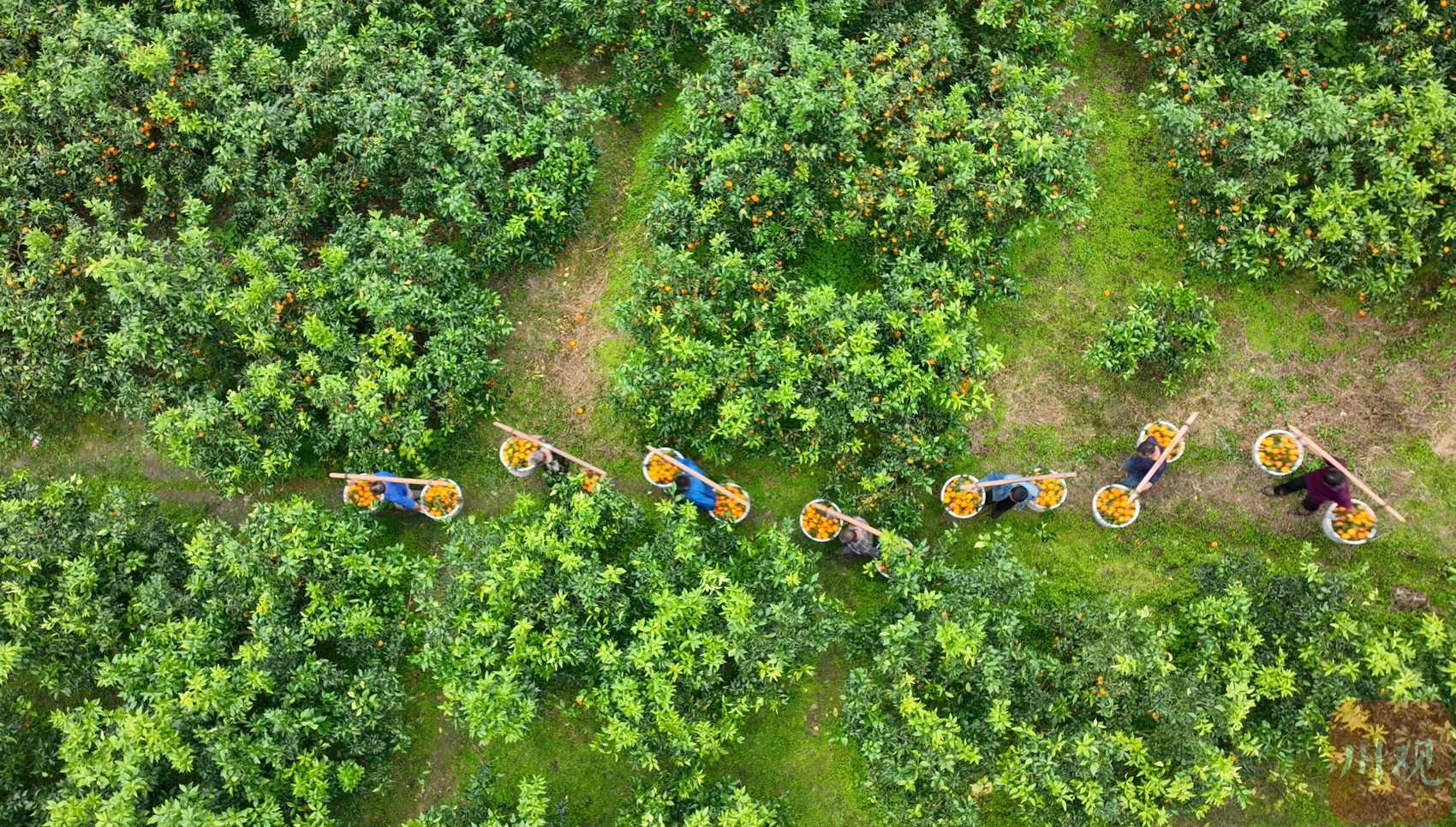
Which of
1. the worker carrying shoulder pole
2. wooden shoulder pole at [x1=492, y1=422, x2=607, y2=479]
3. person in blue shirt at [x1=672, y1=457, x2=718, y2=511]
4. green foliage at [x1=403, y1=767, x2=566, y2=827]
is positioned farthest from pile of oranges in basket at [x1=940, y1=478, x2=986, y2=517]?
green foliage at [x1=403, y1=767, x2=566, y2=827]

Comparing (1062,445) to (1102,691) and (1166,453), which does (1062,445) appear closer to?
(1166,453)

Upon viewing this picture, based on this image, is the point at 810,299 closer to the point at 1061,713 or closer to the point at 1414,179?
the point at 1061,713

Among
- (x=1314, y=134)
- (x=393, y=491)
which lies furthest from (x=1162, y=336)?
(x=393, y=491)

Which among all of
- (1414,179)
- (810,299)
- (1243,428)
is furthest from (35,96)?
(1414,179)

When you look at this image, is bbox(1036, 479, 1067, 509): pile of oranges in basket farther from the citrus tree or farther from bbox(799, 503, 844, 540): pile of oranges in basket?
the citrus tree

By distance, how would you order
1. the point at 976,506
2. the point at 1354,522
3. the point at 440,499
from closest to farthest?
the point at 1354,522
the point at 976,506
the point at 440,499

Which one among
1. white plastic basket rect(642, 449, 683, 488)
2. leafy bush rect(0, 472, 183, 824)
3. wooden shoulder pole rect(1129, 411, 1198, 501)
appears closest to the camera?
leafy bush rect(0, 472, 183, 824)
